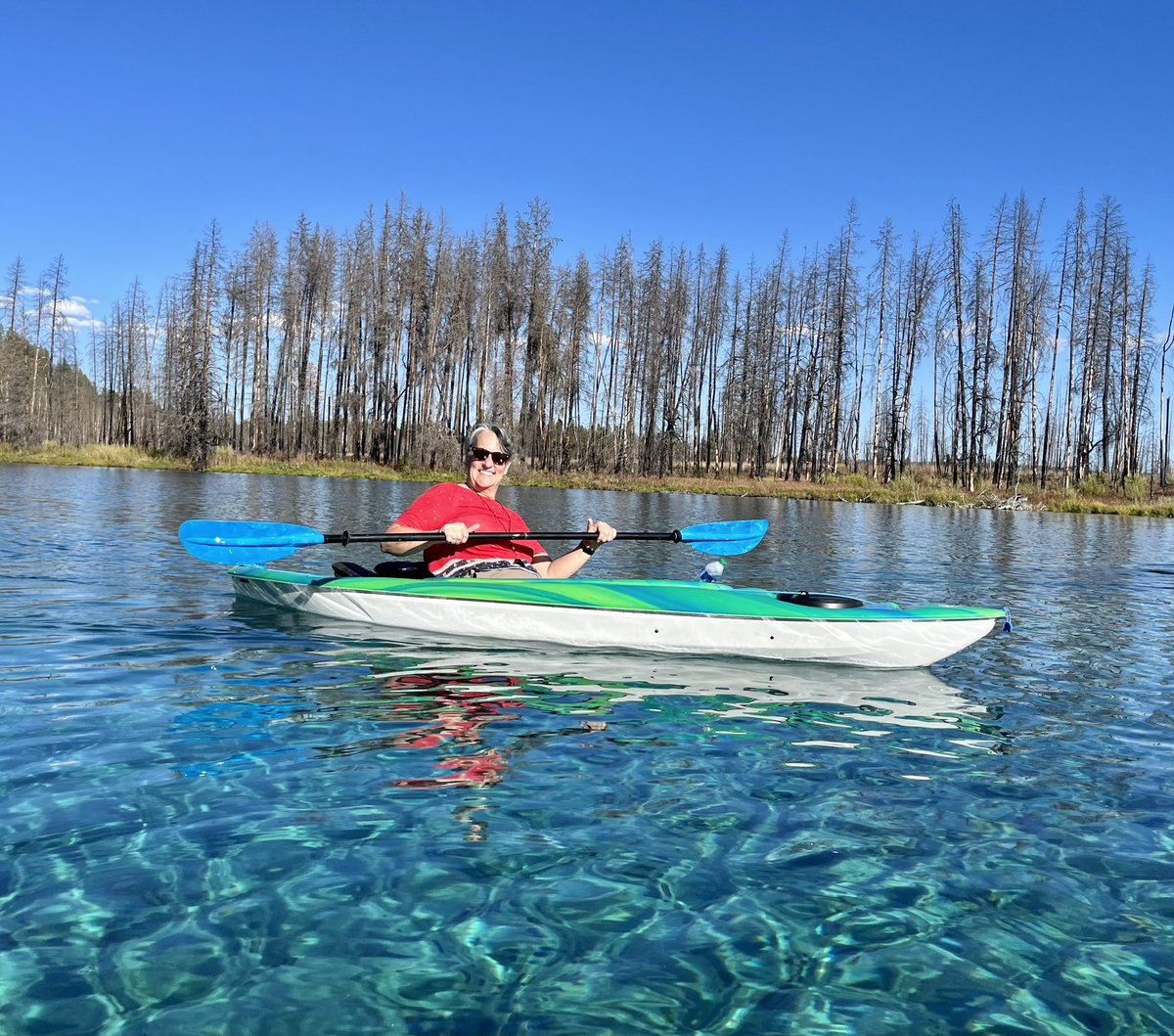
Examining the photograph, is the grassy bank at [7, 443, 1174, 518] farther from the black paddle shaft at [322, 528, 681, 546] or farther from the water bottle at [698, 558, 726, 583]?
the black paddle shaft at [322, 528, 681, 546]

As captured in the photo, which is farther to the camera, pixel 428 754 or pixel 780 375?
pixel 780 375

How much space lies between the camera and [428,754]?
425 cm

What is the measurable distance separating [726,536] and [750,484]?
3394 cm

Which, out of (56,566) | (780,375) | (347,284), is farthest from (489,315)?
(56,566)

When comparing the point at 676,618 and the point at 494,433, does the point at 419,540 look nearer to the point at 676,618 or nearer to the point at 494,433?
the point at 494,433

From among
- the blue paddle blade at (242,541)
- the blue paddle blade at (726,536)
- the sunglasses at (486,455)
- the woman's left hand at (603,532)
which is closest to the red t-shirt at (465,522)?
the sunglasses at (486,455)

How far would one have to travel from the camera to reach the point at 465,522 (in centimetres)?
714

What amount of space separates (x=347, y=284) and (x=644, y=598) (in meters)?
48.7

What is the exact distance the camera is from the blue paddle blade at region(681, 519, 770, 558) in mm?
8602

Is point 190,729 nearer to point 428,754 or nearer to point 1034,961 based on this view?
point 428,754

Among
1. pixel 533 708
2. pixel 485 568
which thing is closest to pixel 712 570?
pixel 485 568

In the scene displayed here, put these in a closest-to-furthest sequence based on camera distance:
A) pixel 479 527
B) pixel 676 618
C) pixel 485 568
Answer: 1. pixel 676 618
2. pixel 479 527
3. pixel 485 568

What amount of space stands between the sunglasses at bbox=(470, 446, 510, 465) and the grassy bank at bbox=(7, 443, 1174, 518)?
32.6 metres

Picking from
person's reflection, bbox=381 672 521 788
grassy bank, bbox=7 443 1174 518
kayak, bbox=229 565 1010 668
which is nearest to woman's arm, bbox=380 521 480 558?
kayak, bbox=229 565 1010 668
